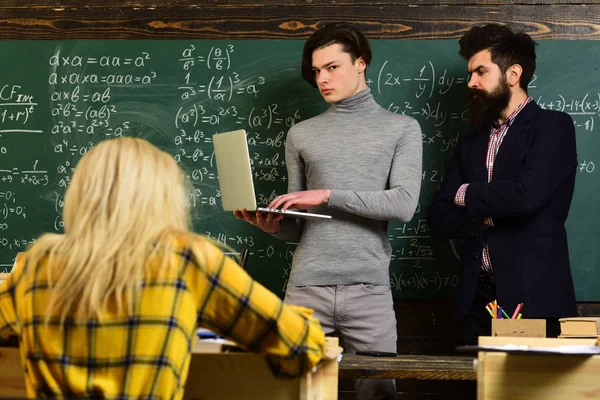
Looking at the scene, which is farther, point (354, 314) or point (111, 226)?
point (354, 314)

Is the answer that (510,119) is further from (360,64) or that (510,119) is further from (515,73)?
(360,64)

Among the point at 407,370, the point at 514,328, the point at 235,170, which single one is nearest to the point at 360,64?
the point at 235,170

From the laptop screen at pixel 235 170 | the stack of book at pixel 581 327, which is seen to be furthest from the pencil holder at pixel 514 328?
the laptop screen at pixel 235 170

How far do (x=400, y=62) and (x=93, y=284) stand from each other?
2664 mm

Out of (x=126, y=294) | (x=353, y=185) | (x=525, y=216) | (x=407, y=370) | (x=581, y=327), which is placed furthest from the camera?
(x=525, y=216)

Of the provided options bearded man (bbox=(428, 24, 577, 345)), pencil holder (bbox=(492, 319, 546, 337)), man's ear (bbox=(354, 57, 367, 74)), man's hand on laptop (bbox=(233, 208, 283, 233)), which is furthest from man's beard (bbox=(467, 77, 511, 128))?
pencil holder (bbox=(492, 319, 546, 337))

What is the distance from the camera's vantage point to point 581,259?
12.7 feet

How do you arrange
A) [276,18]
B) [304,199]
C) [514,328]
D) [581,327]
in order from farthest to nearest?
1. [276,18]
2. [304,199]
3. [581,327]
4. [514,328]

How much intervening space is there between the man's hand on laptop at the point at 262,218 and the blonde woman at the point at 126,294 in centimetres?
130

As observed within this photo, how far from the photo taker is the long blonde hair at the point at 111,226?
5.52 ft

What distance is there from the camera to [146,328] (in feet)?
5.57

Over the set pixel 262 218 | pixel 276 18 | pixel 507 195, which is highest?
pixel 276 18

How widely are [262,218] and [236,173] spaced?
0.35 meters

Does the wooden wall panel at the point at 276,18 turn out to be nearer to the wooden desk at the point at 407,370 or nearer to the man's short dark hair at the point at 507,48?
the man's short dark hair at the point at 507,48
